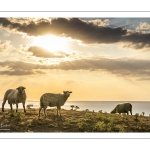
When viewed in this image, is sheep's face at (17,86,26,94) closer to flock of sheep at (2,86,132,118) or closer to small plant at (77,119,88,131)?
flock of sheep at (2,86,132,118)

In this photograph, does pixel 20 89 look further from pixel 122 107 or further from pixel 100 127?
pixel 122 107

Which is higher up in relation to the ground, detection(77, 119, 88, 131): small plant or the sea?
the sea

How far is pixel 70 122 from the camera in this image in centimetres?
1112

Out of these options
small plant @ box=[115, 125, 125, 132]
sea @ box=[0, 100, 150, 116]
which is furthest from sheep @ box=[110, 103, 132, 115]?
small plant @ box=[115, 125, 125, 132]

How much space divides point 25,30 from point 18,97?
8.04 ft

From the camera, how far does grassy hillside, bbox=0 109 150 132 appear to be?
36.1ft

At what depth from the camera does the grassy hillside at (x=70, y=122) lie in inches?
433

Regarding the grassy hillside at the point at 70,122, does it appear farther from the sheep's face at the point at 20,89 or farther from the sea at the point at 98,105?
the sheep's face at the point at 20,89

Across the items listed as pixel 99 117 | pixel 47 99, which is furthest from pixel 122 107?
pixel 47 99

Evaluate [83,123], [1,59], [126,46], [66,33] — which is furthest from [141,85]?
[1,59]

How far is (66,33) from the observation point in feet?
37.3
